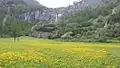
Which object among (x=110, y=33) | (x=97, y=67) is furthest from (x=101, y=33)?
(x=97, y=67)

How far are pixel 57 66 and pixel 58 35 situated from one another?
162091 mm

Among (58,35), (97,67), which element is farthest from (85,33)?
(97,67)

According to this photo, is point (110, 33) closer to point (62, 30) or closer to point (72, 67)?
point (62, 30)

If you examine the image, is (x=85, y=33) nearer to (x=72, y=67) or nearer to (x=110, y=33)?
(x=110, y=33)

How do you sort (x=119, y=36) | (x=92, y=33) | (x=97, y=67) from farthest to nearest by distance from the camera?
1. (x=92, y=33)
2. (x=119, y=36)
3. (x=97, y=67)

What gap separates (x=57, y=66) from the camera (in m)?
25.8

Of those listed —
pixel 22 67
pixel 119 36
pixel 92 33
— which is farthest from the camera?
pixel 92 33

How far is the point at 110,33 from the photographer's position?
570 ft

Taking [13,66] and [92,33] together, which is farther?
[92,33]

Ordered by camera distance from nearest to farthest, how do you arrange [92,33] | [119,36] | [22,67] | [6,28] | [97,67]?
[22,67]
[97,67]
[119,36]
[92,33]
[6,28]

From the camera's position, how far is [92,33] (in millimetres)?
182375

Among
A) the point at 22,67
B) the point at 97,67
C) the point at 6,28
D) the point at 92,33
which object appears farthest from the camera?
the point at 6,28

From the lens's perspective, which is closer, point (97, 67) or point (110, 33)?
point (97, 67)

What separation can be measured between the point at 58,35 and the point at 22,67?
163 m
